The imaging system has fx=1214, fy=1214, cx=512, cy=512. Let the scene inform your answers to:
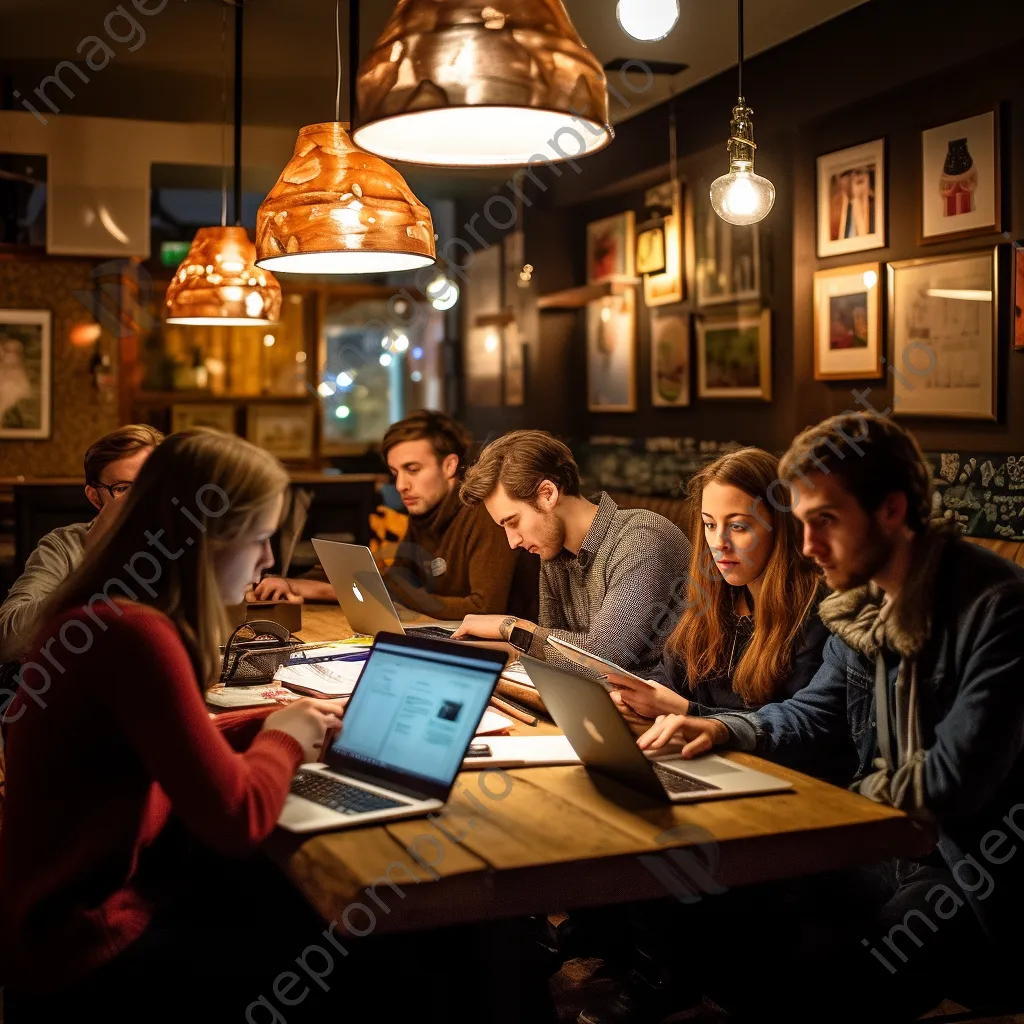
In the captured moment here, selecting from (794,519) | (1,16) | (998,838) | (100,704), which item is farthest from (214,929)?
(1,16)

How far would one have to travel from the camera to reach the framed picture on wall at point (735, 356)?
5.89m

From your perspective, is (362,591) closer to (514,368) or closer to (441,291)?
(441,291)

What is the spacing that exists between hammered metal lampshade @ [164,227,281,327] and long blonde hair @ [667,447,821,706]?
5.47 ft

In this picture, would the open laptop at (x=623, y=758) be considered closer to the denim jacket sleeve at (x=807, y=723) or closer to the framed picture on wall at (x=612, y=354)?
the denim jacket sleeve at (x=807, y=723)

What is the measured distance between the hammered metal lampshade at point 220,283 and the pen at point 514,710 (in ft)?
5.52

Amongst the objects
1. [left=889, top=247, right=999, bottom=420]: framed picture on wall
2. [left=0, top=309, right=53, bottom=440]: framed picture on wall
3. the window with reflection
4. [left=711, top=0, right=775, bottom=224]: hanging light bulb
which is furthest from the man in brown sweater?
the window with reflection

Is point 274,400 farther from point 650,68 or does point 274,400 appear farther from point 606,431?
point 650,68

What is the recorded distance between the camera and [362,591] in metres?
3.27

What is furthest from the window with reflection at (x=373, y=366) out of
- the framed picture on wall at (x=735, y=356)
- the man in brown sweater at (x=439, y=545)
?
the man in brown sweater at (x=439, y=545)

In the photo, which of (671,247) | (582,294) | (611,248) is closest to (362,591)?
(671,247)

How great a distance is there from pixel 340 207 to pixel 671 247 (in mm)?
4106

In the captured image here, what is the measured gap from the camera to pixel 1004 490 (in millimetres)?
4309

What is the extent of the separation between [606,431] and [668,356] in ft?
3.29

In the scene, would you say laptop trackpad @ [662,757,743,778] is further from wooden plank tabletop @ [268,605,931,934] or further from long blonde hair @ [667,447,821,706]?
long blonde hair @ [667,447,821,706]
